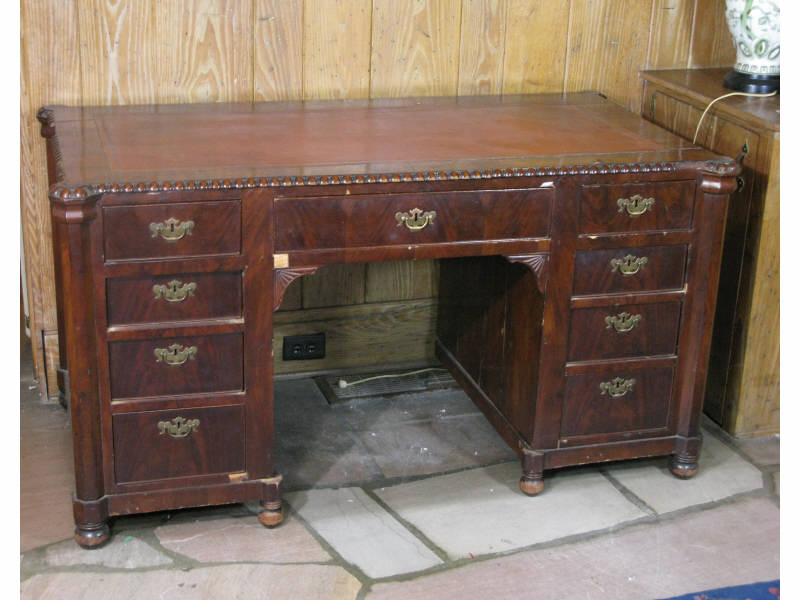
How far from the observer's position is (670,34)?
125 inches

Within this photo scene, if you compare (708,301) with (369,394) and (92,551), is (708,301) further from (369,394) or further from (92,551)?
(92,551)

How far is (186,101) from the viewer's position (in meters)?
2.86

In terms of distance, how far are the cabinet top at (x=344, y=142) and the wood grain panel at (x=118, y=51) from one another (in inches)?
2.1

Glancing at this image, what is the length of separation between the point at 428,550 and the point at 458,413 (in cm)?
66

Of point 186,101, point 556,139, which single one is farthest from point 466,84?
point 186,101

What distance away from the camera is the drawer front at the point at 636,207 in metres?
2.48

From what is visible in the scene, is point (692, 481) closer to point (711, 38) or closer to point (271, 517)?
point (271, 517)

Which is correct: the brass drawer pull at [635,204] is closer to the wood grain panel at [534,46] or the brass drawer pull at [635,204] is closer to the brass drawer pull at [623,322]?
the brass drawer pull at [623,322]

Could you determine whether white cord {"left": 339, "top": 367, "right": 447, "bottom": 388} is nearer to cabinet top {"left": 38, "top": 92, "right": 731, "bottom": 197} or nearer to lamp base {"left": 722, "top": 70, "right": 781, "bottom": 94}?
cabinet top {"left": 38, "top": 92, "right": 731, "bottom": 197}

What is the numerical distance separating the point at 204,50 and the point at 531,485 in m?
1.39

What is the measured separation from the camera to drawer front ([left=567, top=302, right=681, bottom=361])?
2.60 meters

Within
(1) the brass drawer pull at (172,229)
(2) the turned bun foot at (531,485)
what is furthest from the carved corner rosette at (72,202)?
(2) the turned bun foot at (531,485)

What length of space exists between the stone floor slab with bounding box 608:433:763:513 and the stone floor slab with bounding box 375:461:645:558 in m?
0.06

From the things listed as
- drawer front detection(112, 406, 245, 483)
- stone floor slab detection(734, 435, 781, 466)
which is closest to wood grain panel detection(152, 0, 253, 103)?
drawer front detection(112, 406, 245, 483)
